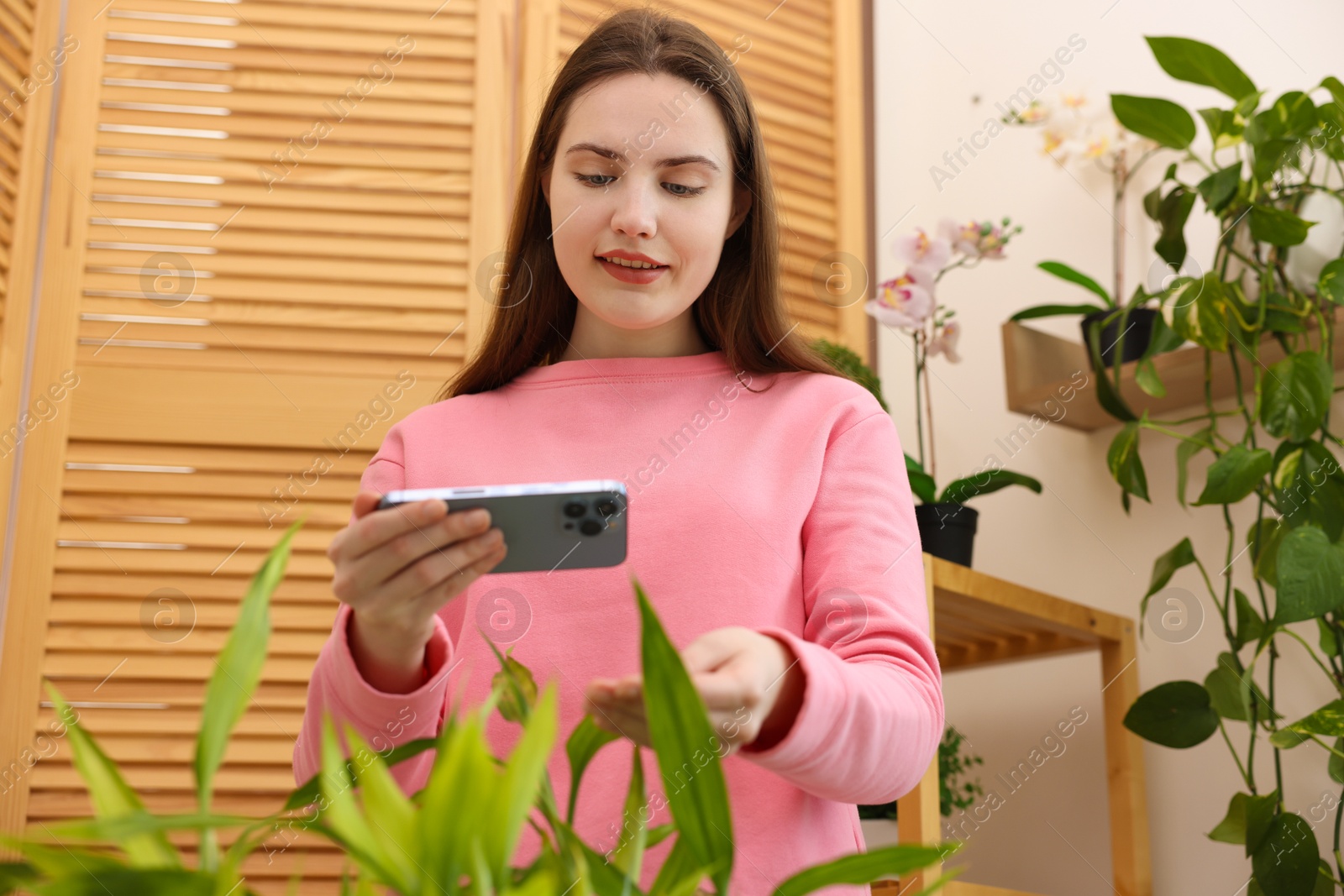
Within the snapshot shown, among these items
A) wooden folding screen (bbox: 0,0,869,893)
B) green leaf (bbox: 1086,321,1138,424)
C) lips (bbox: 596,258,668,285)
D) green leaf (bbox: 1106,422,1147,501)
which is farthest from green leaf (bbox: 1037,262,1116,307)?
lips (bbox: 596,258,668,285)

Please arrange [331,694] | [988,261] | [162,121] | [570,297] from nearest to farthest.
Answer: [331,694], [570,297], [162,121], [988,261]

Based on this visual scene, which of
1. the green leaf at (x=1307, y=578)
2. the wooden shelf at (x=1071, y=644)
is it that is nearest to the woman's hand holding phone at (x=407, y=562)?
the wooden shelf at (x=1071, y=644)

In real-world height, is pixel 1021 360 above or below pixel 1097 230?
below

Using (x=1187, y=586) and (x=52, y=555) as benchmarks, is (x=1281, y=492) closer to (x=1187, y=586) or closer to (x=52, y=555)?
(x=1187, y=586)

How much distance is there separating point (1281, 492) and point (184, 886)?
1.17m

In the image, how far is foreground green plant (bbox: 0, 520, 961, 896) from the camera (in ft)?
1.03

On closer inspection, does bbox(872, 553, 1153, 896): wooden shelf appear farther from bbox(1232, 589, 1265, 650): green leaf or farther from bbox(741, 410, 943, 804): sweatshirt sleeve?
bbox(741, 410, 943, 804): sweatshirt sleeve

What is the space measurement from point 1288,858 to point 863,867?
100cm

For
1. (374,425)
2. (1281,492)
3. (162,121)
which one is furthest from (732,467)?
(162,121)

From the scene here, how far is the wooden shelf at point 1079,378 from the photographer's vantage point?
1420mm

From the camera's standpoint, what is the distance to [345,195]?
158 cm

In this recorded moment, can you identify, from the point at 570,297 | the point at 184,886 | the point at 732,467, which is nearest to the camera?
the point at 184,886

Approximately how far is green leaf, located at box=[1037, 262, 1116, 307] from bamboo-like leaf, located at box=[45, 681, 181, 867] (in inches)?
54.2

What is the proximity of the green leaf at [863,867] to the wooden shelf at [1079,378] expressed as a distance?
1.19 metres
